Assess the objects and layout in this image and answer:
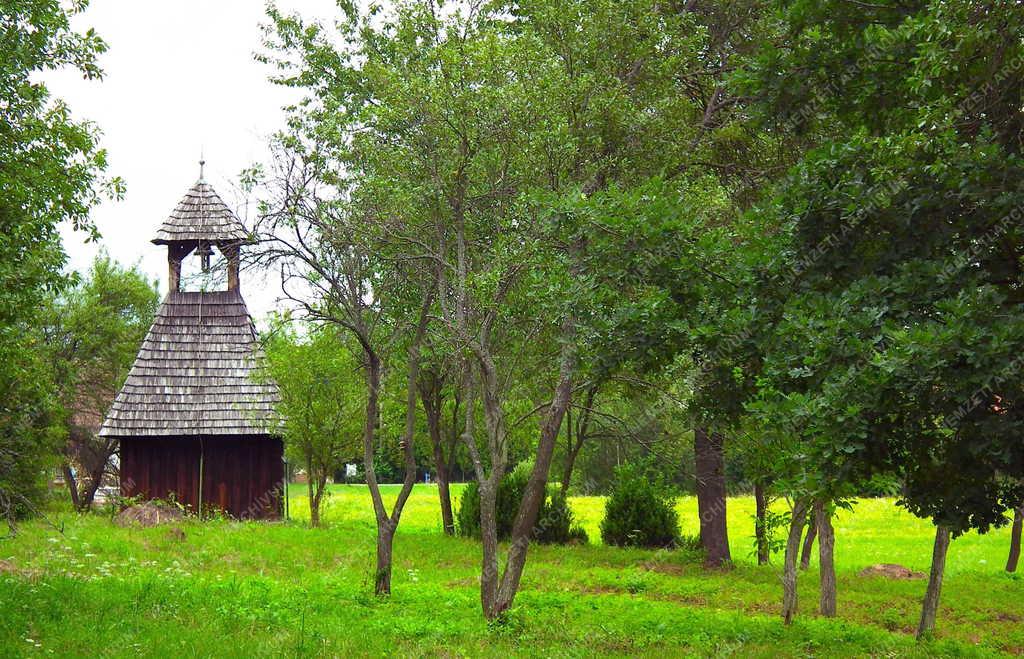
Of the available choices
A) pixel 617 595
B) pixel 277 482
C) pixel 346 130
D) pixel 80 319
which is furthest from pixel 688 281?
pixel 80 319

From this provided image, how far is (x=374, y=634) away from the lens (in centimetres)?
1142

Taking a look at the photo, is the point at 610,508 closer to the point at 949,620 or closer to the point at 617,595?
the point at 617,595

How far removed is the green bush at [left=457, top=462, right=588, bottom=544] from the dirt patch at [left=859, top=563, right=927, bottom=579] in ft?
23.9

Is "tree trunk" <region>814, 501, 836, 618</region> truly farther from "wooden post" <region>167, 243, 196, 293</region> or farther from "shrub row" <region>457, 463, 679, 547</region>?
"wooden post" <region>167, 243, 196, 293</region>

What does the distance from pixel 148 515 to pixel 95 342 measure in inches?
439

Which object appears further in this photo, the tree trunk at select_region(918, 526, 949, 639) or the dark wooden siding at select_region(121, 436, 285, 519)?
the dark wooden siding at select_region(121, 436, 285, 519)

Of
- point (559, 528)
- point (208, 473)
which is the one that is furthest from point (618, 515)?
point (208, 473)

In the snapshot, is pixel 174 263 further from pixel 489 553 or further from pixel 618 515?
pixel 489 553

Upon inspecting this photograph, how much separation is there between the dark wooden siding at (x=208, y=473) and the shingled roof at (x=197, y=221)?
6.41 metres

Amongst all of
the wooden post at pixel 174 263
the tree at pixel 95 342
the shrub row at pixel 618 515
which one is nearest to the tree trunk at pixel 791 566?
the shrub row at pixel 618 515

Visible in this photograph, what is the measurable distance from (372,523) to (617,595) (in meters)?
14.5

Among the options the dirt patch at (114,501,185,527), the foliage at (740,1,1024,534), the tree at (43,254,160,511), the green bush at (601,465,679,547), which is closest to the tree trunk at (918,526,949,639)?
the foliage at (740,1,1024,534)

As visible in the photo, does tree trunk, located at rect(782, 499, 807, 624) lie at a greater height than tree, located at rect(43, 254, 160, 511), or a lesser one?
lesser

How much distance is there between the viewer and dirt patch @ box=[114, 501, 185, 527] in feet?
79.2
